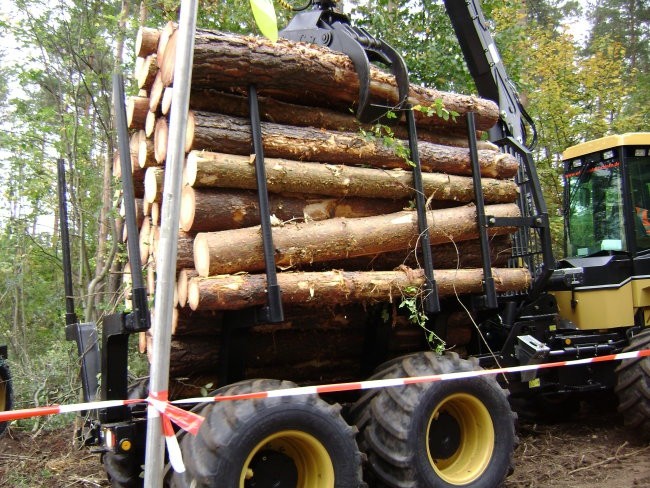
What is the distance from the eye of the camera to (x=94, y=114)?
461 inches

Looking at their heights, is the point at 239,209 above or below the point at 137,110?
below

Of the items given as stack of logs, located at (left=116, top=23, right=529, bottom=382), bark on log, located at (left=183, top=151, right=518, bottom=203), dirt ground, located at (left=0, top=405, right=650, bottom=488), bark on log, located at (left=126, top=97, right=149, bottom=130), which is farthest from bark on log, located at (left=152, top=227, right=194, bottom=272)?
dirt ground, located at (left=0, top=405, right=650, bottom=488)

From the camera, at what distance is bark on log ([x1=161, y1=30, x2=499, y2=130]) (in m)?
3.68

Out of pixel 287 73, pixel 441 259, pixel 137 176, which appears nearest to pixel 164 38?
pixel 287 73

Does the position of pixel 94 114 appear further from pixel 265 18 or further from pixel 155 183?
pixel 265 18

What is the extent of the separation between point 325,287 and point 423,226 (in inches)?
40.7

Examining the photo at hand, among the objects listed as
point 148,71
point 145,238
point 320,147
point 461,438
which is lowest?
point 461,438

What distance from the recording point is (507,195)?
5.20 m

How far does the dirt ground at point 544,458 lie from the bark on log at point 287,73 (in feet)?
10.9

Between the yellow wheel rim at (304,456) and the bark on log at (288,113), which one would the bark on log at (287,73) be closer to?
the bark on log at (288,113)

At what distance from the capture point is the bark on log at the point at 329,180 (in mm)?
3682

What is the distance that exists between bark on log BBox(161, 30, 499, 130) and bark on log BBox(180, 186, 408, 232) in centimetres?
75

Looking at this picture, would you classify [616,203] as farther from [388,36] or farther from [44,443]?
[44,443]

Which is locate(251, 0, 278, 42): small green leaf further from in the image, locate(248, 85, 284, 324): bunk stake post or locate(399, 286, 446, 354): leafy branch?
locate(399, 286, 446, 354): leafy branch
